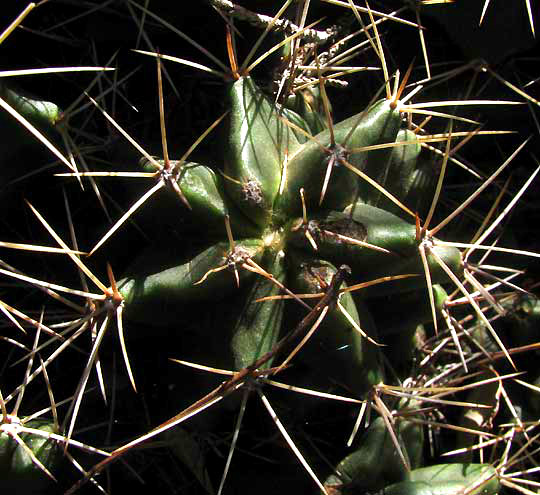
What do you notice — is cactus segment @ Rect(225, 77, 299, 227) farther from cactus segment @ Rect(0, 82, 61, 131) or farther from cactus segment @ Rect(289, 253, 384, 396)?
cactus segment @ Rect(0, 82, 61, 131)

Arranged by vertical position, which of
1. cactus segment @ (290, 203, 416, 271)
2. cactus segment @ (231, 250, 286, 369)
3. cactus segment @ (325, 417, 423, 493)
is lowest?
cactus segment @ (325, 417, 423, 493)

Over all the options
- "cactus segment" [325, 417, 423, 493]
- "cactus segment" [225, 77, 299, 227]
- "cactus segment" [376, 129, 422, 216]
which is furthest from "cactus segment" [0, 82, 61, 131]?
"cactus segment" [325, 417, 423, 493]

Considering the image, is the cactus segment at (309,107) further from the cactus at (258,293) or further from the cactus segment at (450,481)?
the cactus segment at (450,481)

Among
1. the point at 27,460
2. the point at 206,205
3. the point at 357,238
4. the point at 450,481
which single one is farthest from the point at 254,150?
the point at 450,481

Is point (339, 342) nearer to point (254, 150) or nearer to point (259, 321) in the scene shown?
point (259, 321)

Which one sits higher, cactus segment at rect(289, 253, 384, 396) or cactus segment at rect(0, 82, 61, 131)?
cactus segment at rect(0, 82, 61, 131)

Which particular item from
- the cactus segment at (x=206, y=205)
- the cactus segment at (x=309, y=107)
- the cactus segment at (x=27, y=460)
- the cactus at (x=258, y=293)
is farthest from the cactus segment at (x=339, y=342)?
the cactus segment at (x=27, y=460)
